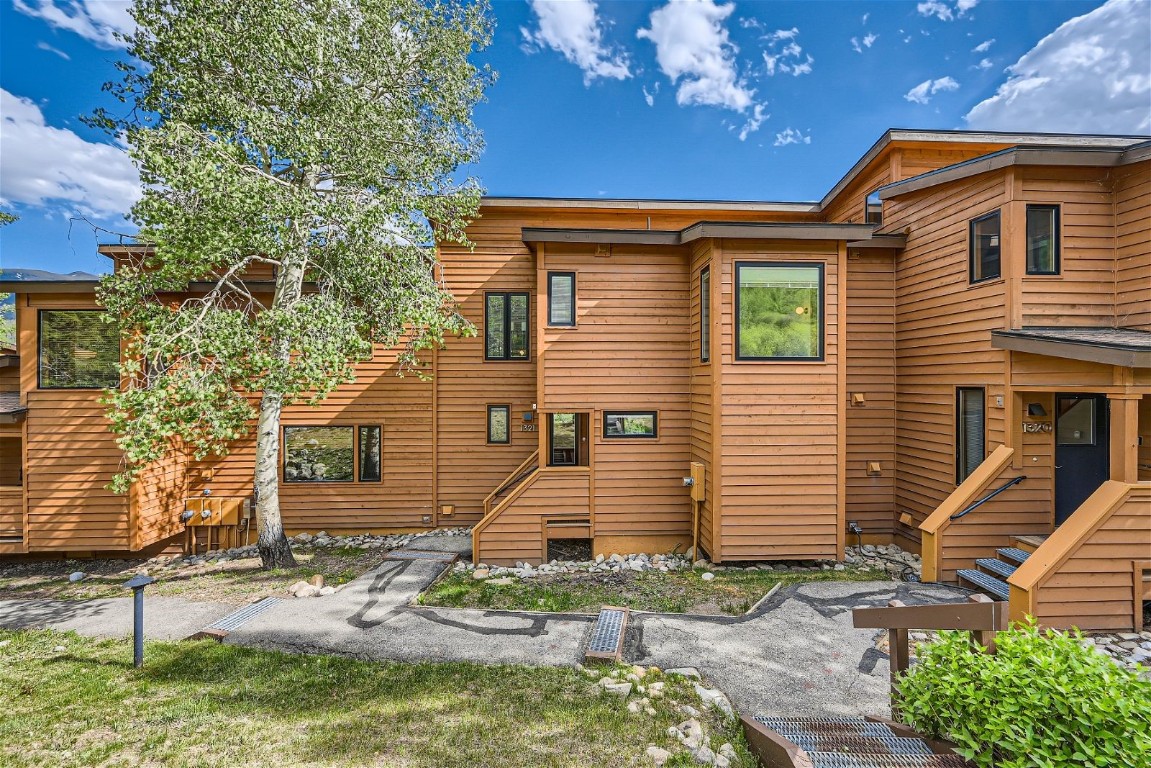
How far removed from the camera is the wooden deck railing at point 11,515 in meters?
8.30

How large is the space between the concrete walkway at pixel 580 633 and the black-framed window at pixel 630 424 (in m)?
3.30

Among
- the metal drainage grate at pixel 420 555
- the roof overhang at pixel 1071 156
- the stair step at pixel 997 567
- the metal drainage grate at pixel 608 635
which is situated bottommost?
the metal drainage grate at pixel 420 555

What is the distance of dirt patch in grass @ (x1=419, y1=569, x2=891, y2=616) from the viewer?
6.24 meters

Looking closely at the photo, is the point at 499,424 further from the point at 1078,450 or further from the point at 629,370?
the point at 1078,450

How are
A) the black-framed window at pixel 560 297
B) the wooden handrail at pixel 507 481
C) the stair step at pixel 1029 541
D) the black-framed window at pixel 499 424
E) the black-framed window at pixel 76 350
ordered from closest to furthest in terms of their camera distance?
1. the stair step at pixel 1029 541
2. the black-framed window at pixel 76 350
3. the black-framed window at pixel 560 297
4. the wooden handrail at pixel 507 481
5. the black-framed window at pixel 499 424

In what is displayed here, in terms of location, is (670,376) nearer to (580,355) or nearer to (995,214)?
(580,355)

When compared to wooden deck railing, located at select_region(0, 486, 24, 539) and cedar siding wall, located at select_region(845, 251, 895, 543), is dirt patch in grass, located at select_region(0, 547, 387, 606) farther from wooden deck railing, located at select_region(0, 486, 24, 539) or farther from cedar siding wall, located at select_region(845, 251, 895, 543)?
cedar siding wall, located at select_region(845, 251, 895, 543)

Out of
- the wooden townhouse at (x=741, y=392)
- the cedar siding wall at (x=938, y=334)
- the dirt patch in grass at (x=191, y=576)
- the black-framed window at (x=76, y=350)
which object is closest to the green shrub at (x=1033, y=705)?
the wooden townhouse at (x=741, y=392)

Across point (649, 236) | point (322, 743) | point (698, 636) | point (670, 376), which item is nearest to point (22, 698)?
point (322, 743)

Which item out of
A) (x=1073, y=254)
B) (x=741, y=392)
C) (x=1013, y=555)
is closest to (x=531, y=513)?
(x=741, y=392)

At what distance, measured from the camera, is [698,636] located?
17.2ft

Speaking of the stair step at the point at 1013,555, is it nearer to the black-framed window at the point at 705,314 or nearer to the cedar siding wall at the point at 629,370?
the cedar siding wall at the point at 629,370

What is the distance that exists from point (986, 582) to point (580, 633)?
531 cm

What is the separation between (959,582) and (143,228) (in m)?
12.8
